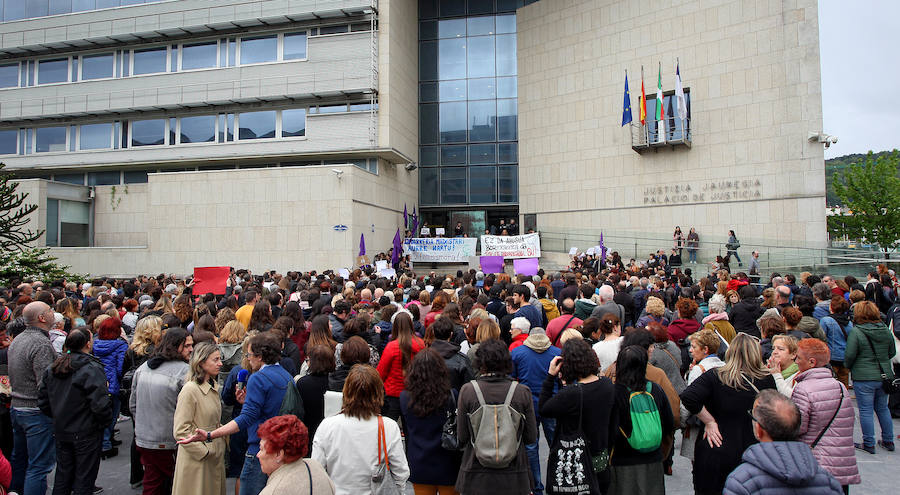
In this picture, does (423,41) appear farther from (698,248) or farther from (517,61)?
(698,248)

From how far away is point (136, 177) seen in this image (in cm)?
3055

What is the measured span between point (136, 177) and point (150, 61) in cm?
667

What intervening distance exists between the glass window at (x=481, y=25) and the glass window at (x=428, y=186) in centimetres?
897

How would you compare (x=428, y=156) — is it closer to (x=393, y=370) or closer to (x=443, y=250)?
(x=443, y=250)

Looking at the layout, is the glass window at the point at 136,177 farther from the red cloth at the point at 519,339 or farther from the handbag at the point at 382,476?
the handbag at the point at 382,476

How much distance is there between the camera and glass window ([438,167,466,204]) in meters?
33.8

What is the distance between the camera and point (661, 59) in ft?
87.8

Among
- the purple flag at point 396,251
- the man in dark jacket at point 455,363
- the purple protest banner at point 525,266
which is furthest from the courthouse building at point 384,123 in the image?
the man in dark jacket at point 455,363

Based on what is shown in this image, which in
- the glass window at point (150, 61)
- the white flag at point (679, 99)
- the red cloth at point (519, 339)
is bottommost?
the red cloth at point (519, 339)

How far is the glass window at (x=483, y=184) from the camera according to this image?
110 feet

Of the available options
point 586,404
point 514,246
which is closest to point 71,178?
point 514,246

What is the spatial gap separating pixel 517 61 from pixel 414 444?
30859 mm

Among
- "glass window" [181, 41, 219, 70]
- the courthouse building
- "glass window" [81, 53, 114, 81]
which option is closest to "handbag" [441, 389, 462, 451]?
the courthouse building

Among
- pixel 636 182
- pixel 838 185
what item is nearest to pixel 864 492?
pixel 636 182
